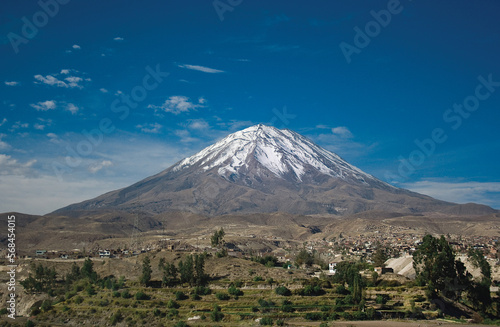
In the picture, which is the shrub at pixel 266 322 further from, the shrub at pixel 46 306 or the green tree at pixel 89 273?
the green tree at pixel 89 273

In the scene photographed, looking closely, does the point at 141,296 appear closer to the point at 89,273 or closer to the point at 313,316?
the point at 89,273

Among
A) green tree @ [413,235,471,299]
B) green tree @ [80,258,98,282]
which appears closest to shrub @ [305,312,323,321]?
green tree @ [413,235,471,299]

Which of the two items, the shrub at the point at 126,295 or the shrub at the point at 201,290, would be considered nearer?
the shrub at the point at 201,290

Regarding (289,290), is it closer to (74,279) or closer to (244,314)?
(244,314)

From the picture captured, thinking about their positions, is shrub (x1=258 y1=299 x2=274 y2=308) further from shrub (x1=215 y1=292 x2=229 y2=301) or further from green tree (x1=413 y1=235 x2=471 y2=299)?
green tree (x1=413 y1=235 x2=471 y2=299)

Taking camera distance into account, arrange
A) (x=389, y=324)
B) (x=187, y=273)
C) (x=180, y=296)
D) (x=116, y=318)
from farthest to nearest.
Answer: (x=187, y=273) → (x=180, y=296) → (x=116, y=318) → (x=389, y=324)

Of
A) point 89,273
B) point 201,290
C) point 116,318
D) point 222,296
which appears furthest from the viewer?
point 89,273

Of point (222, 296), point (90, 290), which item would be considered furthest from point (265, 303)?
point (90, 290)

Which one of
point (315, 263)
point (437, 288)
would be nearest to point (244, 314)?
point (437, 288)

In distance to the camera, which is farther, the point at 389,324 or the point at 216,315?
the point at 216,315

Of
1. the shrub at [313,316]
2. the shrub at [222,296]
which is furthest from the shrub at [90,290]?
the shrub at [313,316]

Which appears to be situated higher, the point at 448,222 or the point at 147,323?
the point at 448,222
